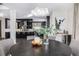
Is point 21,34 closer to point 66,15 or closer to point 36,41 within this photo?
point 36,41

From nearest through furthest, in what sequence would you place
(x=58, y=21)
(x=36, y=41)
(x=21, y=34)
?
1. (x=21, y=34)
2. (x=58, y=21)
3. (x=36, y=41)

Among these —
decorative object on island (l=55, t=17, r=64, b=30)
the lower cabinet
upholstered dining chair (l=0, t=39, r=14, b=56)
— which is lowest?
upholstered dining chair (l=0, t=39, r=14, b=56)

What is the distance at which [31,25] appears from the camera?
1.63m

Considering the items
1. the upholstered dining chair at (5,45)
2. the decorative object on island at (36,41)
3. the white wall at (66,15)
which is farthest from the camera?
the decorative object on island at (36,41)

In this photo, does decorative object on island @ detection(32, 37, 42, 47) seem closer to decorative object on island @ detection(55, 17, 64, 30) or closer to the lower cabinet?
the lower cabinet

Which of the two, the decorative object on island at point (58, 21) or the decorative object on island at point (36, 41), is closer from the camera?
the decorative object on island at point (58, 21)

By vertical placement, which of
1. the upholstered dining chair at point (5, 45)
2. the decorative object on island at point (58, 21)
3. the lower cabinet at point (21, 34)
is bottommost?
the upholstered dining chair at point (5, 45)

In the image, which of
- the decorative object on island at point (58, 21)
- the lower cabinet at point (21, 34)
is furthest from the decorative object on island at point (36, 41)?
the decorative object on island at point (58, 21)

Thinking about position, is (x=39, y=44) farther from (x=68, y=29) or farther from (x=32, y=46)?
(x=68, y=29)

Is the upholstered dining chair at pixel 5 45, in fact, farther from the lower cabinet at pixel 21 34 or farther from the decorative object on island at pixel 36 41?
the decorative object on island at pixel 36 41

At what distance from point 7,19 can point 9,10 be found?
0.12m

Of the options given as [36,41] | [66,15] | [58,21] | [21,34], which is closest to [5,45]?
[21,34]

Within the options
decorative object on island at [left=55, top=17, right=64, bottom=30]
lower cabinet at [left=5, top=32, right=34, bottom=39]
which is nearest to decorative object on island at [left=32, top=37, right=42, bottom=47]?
lower cabinet at [left=5, top=32, right=34, bottom=39]

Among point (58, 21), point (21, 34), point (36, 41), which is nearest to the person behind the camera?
point (21, 34)
